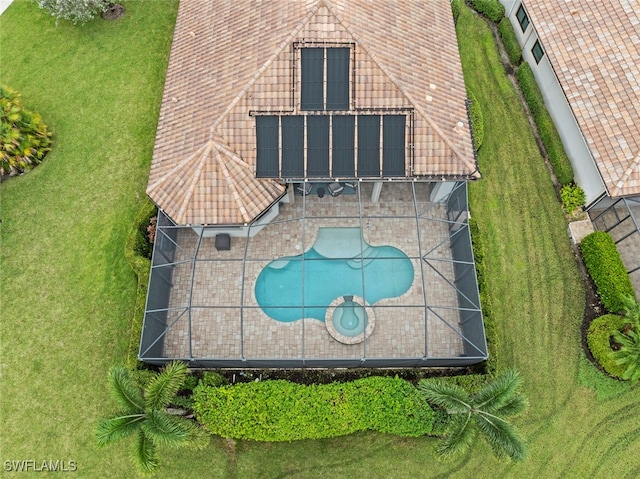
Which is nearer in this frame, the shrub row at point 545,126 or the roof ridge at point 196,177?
the roof ridge at point 196,177

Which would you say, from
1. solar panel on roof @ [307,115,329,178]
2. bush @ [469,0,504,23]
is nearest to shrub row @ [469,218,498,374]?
solar panel on roof @ [307,115,329,178]

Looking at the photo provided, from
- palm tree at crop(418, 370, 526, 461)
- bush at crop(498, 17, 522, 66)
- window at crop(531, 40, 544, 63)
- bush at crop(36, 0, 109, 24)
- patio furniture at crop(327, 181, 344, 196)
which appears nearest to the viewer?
palm tree at crop(418, 370, 526, 461)

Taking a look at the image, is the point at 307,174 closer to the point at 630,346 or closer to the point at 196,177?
the point at 196,177

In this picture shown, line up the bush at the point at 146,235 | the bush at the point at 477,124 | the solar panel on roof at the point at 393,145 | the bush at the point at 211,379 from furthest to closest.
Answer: the bush at the point at 477,124
the bush at the point at 146,235
the solar panel on roof at the point at 393,145
the bush at the point at 211,379

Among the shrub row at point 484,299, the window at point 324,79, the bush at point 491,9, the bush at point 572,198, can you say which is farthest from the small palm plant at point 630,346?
the bush at point 491,9

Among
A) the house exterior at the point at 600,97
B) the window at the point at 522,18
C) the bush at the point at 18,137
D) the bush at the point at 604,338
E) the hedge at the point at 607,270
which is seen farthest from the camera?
the window at the point at 522,18

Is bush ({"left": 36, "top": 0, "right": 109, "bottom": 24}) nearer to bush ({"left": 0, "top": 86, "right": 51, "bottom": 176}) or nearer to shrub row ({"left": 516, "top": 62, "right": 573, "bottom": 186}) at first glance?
bush ({"left": 0, "top": 86, "right": 51, "bottom": 176})

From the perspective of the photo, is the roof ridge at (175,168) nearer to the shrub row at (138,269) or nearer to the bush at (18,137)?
the shrub row at (138,269)

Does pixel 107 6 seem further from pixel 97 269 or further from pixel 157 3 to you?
pixel 97 269
